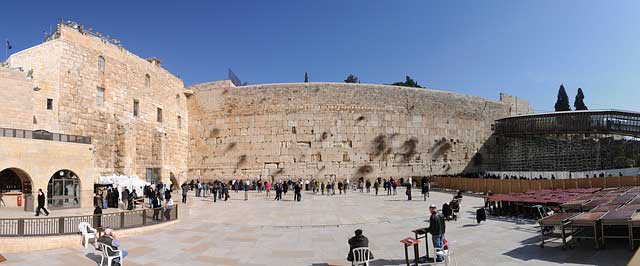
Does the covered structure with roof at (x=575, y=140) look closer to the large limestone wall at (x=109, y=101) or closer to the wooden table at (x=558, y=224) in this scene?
the wooden table at (x=558, y=224)

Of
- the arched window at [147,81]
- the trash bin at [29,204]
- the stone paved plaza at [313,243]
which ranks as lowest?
the stone paved plaza at [313,243]

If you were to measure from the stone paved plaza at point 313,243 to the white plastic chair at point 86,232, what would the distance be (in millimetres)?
307

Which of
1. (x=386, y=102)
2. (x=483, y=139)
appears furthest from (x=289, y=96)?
(x=483, y=139)

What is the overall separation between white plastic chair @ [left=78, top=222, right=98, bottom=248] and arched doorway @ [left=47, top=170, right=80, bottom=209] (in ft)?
21.7

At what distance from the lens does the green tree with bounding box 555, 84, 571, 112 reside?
49.9 metres

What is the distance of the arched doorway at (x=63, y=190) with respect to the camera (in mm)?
14086

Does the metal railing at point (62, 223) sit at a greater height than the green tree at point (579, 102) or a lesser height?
lesser

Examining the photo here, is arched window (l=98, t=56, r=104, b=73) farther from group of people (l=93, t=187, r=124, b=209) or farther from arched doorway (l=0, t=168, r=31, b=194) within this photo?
group of people (l=93, t=187, r=124, b=209)

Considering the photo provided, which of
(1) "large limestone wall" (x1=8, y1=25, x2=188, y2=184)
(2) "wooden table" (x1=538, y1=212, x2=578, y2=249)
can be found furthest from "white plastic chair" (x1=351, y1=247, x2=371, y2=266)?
(1) "large limestone wall" (x1=8, y1=25, x2=188, y2=184)

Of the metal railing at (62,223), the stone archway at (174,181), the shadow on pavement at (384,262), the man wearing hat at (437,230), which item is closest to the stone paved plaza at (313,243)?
the shadow on pavement at (384,262)

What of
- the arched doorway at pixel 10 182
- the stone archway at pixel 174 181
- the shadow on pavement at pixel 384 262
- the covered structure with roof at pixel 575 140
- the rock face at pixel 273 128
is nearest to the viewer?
the shadow on pavement at pixel 384 262

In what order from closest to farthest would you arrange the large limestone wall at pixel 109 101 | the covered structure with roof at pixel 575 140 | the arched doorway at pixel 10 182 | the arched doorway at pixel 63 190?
the arched doorway at pixel 63 190 < the arched doorway at pixel 10 182 < the large limestone wall at pixel 109 101 < the covered structure with roof at pixel 575 140

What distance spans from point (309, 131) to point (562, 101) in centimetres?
4120

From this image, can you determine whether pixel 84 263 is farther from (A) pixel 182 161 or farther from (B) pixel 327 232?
(A) pixel 182 161
